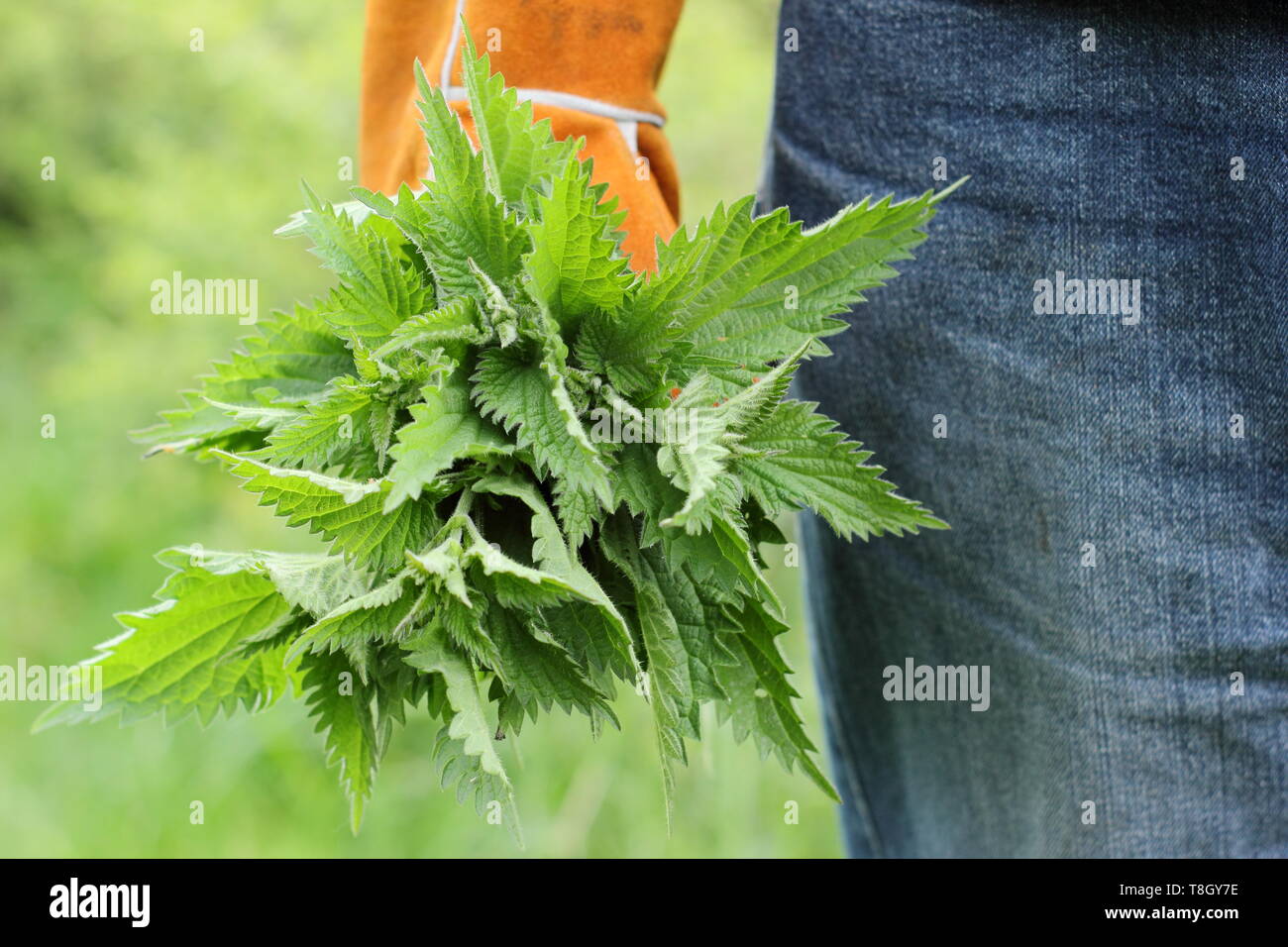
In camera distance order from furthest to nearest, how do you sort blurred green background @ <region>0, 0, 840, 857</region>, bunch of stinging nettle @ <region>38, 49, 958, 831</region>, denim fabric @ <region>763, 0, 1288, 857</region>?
blurred green background @ <region>0, 0, 840, 857</region> → denim fabric @ <region>763, 0, 1288, 857</region> → bunch of stinging nettle @ <region>38, 49, 958, 831</region>

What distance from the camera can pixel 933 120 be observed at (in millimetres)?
1126

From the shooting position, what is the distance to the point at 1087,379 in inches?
42.7

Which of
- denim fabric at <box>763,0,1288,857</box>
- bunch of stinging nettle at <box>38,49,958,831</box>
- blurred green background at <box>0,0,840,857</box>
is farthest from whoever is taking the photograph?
blurred green background at <box>0,0,840,857</box>

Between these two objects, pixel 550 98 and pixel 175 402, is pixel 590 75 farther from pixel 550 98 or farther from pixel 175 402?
pixel 175 402

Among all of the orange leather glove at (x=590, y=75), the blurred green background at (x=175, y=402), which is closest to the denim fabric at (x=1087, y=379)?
the orange leather glove at (x=590, y=75)

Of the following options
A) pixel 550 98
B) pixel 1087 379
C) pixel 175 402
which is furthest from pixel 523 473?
pixel 175 402

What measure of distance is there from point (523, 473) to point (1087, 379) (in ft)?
1.97

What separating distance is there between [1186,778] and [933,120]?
74 cm

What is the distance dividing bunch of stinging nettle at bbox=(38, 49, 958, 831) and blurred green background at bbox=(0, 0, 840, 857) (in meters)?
1.58

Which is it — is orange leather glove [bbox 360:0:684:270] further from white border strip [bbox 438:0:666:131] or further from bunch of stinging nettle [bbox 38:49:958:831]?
bunch of stinging nettle [bbox 38:49:958:831]

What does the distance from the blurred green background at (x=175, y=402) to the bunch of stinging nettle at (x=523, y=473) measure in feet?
5.19

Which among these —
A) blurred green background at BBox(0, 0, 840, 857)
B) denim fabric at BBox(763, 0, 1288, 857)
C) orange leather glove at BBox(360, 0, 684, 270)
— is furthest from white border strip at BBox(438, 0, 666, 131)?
blurred green background at BBox(0, 0, 840, 857)

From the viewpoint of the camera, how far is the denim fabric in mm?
1016

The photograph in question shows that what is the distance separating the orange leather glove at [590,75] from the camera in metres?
1.04
